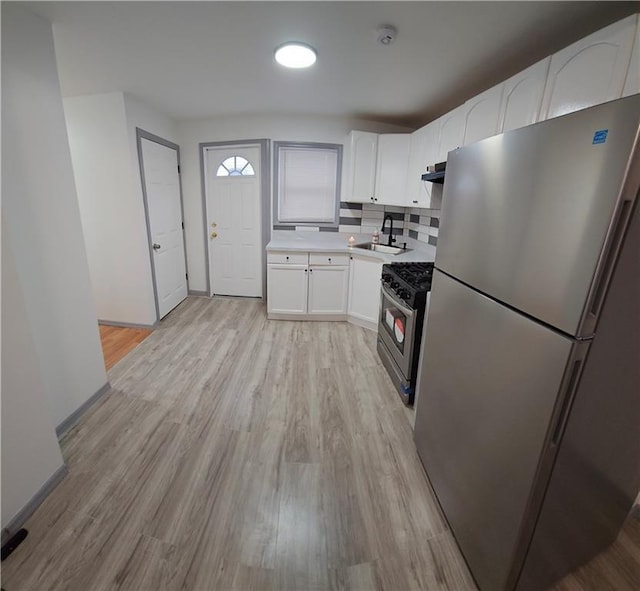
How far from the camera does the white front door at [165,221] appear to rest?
3188 millimetres

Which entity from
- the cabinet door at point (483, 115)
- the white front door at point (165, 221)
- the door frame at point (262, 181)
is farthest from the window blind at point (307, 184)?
the cabinet door at point (483, 115)

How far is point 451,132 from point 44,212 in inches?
114

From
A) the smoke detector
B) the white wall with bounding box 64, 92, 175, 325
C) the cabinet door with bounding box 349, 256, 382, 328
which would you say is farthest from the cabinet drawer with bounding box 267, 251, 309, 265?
the smoke detector

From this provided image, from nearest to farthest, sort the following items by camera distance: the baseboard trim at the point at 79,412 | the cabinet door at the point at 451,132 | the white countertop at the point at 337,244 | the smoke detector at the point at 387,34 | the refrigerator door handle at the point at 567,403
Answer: the refrigerator door handle at the point at 567,403, the smoke detector at the point at 387,34, the baseboard trim at the point at 79,412, the cabinet door at the point at 451,132, the white countertop at the point at 337,244

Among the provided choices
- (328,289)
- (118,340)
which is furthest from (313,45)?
(118,340)

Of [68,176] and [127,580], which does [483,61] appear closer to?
[68,176]

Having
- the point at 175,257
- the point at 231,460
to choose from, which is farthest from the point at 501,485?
the point at 175,257

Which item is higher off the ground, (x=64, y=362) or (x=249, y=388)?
(x=64, y=362)

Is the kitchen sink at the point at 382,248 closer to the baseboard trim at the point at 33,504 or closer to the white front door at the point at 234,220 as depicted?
the white front door at the point at 234,220

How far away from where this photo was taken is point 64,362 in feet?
6.15

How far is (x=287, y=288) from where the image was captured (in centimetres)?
345

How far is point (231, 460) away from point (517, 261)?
68.6 inches

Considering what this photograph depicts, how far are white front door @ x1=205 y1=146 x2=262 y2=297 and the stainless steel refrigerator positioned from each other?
9.85 ft

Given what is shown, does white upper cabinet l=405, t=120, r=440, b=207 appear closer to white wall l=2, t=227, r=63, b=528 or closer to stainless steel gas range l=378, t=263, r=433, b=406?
stainless steel gas range l=378, t=263, r=433, b=406
